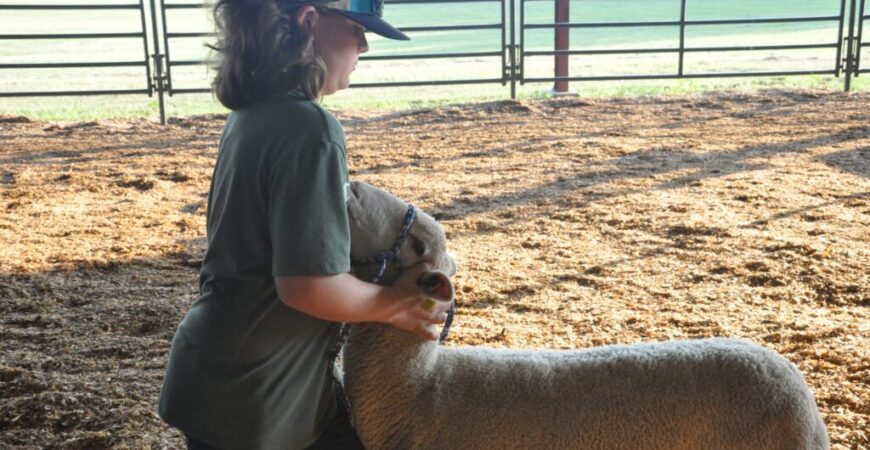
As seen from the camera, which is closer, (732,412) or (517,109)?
(732,412)

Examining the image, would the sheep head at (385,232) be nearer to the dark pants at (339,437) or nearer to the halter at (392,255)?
the halter at (392,255)

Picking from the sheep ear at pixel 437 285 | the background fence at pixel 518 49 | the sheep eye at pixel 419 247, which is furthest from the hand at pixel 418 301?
the background fence at pixel 518 49

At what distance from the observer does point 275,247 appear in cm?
150

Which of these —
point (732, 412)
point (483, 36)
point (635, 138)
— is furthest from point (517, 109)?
point (483, 36)

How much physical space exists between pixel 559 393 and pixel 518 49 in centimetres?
1038

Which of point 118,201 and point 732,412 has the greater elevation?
point 732,412

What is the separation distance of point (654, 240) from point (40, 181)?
4976 millimetres

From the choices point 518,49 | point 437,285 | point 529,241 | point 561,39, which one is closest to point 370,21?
point 437,285

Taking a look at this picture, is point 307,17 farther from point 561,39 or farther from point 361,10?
point 561,39

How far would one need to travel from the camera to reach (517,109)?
1047 centimetres

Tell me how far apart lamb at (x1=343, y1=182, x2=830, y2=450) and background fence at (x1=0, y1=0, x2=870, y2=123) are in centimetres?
667

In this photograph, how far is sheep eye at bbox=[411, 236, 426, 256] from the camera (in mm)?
1787

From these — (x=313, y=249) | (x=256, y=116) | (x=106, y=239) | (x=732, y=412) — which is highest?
(x=256, y=116)

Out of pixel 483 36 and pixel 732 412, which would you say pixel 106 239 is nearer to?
pixel 732 412
